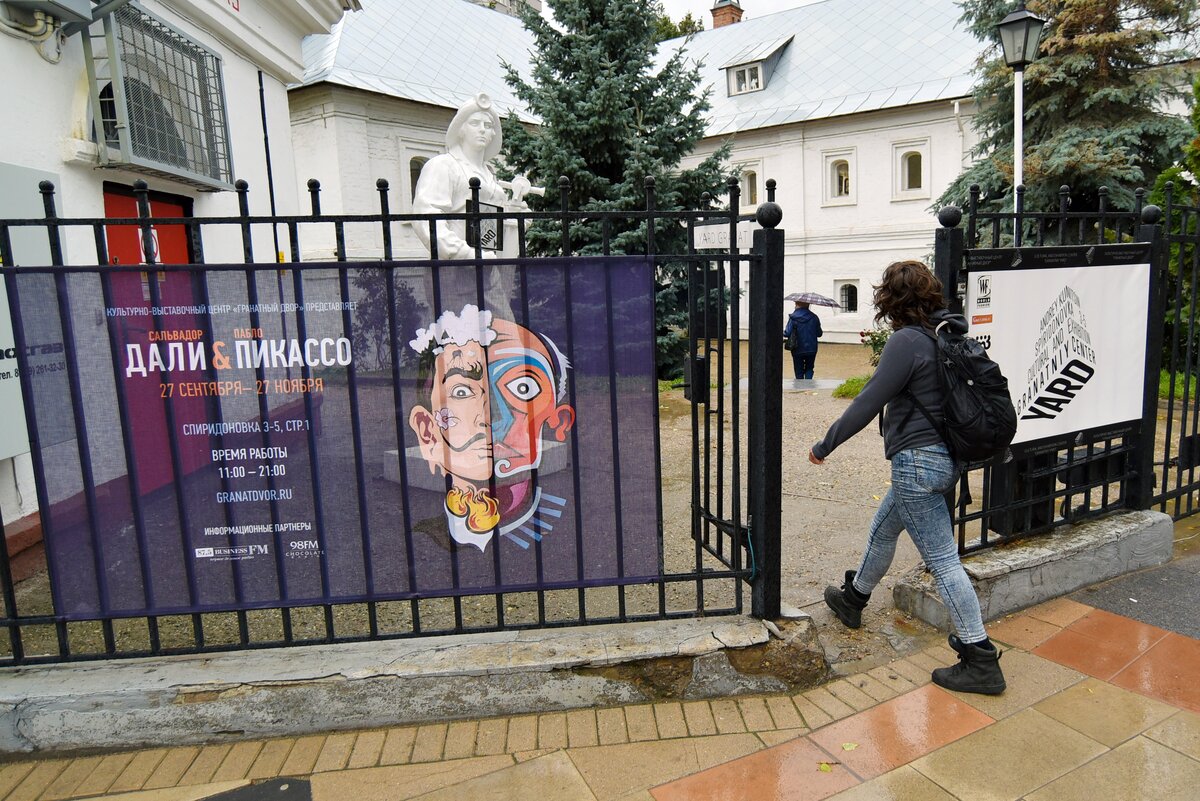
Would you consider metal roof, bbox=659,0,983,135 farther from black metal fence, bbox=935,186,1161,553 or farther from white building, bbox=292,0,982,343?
black metal fence, bbox=935,186,1161,553

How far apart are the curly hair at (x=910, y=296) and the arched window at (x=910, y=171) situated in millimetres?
21936

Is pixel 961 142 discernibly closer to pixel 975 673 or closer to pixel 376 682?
pixel 975 673

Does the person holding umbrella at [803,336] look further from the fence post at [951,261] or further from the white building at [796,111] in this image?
the fence post at [951,261]

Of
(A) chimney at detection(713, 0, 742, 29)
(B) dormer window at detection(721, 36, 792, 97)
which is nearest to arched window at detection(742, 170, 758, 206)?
(B) dormer window at detection(721, 36, 792, 97)

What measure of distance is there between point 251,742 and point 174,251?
5158 millimetres

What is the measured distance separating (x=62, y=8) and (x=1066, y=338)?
620cm

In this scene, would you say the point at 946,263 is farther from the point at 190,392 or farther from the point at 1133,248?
the point at 190,392

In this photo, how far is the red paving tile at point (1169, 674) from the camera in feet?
10.6

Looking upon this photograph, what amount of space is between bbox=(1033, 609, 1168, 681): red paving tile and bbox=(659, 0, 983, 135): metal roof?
1956 centimetres

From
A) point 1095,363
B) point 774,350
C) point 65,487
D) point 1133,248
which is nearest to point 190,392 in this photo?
point 65,487

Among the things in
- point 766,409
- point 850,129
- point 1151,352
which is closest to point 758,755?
point 766,409

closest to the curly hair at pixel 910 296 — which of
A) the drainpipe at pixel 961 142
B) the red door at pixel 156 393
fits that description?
the red door at pixel 156 393

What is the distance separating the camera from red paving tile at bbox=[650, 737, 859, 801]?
268 cm

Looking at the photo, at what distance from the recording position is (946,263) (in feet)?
12.1
